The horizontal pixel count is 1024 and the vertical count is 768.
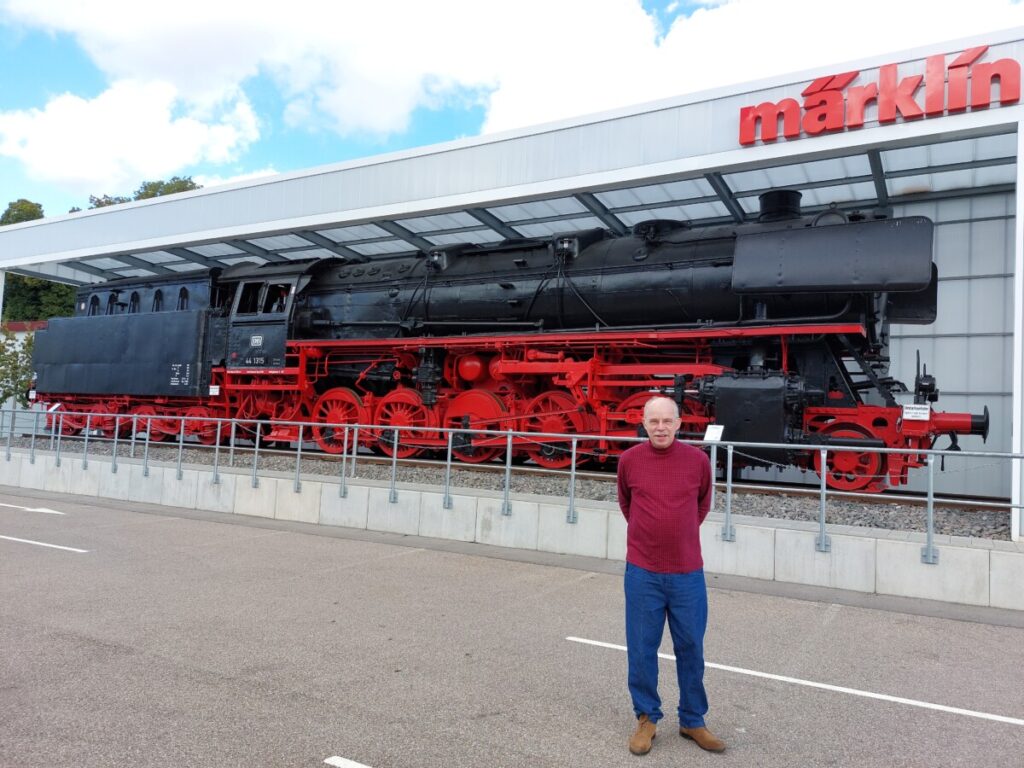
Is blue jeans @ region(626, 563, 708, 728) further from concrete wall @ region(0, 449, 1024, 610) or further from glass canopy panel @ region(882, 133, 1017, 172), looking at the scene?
glass canopy panel @ region(882, 133, 1017, 172)

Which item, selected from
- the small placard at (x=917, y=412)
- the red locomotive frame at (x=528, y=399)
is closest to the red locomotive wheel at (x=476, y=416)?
the red locomotive frame at (x=528, y=399)

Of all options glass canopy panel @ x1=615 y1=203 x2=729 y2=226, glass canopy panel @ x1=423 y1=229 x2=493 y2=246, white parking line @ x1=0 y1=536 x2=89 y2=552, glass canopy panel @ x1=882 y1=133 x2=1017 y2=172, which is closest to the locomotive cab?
glass canopy panel @ x1=423 y1=229 x2=493 y2=246

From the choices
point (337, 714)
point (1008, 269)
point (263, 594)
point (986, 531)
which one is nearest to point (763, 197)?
point (986, 531)

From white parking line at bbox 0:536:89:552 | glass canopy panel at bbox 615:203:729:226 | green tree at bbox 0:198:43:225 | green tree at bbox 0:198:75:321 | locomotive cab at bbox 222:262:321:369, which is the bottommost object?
white parking line at bbox 0:536:89:552

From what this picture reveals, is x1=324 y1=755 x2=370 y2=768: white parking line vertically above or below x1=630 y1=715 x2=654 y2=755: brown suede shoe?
below

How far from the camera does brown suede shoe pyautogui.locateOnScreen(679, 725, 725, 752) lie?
11.0ft

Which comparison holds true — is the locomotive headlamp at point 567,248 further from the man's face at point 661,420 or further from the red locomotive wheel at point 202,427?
the man's face at point 661,420

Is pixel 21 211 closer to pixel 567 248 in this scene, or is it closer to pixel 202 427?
pixel 202 427

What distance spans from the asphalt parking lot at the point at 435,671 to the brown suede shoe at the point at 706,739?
57mm

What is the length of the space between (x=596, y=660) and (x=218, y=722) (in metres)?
2.20

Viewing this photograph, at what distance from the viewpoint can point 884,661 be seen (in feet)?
15.4

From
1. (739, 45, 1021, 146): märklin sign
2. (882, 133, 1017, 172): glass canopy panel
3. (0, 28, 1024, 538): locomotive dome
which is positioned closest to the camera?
(739, 45, 1021, 146): märklin sign

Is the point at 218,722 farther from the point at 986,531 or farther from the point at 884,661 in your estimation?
the point at 986,531

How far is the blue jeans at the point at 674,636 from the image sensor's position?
11.2ft
